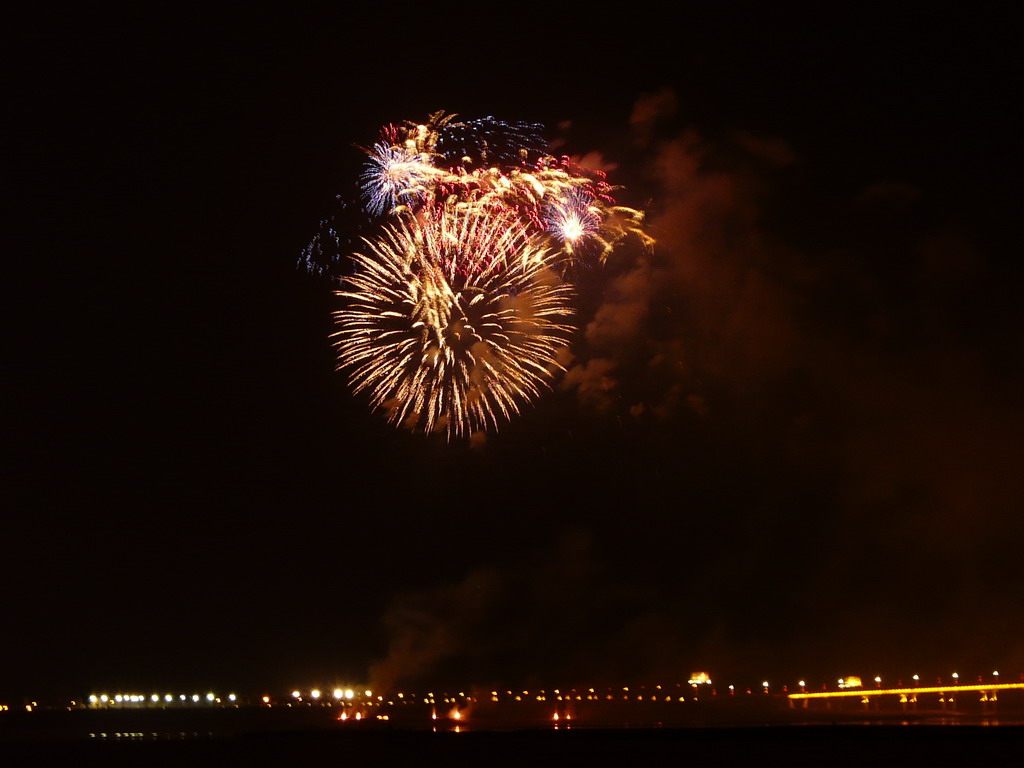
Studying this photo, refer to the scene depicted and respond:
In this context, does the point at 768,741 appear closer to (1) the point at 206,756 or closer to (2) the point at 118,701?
(1) the point at 206,756

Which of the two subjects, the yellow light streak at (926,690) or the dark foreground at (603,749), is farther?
the yellow light streak at (926,690)

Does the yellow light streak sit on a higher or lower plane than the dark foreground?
lower

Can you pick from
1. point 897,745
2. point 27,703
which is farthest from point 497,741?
point 27,703

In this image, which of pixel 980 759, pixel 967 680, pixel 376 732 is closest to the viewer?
pixel 980 759

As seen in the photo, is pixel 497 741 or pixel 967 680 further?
pixel 967 680

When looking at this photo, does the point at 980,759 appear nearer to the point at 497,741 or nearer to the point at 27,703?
the point at 497,741

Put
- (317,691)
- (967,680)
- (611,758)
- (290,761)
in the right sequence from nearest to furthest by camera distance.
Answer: (611,758) < (290,761) < (967,680) < (317,691)

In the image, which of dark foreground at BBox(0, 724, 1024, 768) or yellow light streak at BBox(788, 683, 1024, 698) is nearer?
dark foreground at BBox(0, 724, 1024, 768)

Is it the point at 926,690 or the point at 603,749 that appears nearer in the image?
the point at 603,749

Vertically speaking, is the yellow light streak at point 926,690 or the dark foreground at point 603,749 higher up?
the dark foreground at point 603,749

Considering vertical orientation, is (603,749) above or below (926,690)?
above
